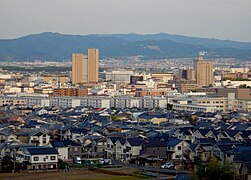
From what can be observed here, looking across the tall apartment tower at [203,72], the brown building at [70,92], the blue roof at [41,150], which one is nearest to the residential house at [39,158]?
the blue roof at [41,150]

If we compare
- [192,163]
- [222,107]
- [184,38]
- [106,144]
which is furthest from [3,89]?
[184,38]

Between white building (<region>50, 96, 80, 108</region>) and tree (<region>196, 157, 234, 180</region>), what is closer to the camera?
tree (<region>196, 157, 234, 180</region>)

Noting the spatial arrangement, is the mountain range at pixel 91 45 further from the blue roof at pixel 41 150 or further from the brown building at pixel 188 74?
the blue roof at pixel 41 150

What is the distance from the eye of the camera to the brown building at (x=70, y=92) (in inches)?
1235

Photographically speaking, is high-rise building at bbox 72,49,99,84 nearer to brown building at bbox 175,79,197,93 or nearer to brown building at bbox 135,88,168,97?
brown building at bbox 175,79,197,93

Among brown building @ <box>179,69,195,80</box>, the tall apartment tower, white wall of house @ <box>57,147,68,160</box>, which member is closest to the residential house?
white wall of house @ <box>57,147,68,160</box>

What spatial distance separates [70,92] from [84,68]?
12.9 meters

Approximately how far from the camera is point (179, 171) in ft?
35.3

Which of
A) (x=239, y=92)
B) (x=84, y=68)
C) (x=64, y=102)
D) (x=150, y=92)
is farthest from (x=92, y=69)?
(x=239, y=92)

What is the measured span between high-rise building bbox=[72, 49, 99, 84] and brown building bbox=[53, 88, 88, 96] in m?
11.0

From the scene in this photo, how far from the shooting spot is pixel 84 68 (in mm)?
44312

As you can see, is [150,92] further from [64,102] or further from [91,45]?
[91,45]

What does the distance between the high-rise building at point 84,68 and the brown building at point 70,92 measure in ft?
36.0

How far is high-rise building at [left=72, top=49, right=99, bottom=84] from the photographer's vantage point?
43.3 meters
